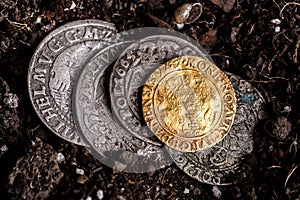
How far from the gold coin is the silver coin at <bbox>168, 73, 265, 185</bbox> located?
53 millimetres

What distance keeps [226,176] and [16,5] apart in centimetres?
100

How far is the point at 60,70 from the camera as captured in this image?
2.04m

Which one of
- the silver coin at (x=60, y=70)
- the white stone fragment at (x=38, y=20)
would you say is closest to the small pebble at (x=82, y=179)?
the silver coin at (x=60, y=70)

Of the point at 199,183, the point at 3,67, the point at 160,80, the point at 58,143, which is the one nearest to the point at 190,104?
the point at 160,80

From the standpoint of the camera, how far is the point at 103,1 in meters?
2.14

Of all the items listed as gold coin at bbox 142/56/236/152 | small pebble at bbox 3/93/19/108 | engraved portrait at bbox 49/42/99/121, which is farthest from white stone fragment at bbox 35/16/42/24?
gold coin at bbox 142/56/236/152

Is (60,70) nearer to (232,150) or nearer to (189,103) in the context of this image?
(189,103)

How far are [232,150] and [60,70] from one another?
69 cm

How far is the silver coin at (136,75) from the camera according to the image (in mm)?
2012

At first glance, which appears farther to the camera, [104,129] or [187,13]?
[187,13]

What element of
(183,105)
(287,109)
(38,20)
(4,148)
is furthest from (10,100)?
(287,109)

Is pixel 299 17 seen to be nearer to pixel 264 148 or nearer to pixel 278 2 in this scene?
pixel 278 2

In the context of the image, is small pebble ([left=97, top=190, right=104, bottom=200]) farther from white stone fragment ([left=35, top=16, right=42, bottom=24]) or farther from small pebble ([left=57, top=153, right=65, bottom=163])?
white stone fragment ([left=35, top=16, right=42, bottom=24])

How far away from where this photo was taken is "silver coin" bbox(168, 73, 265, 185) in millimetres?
2057
